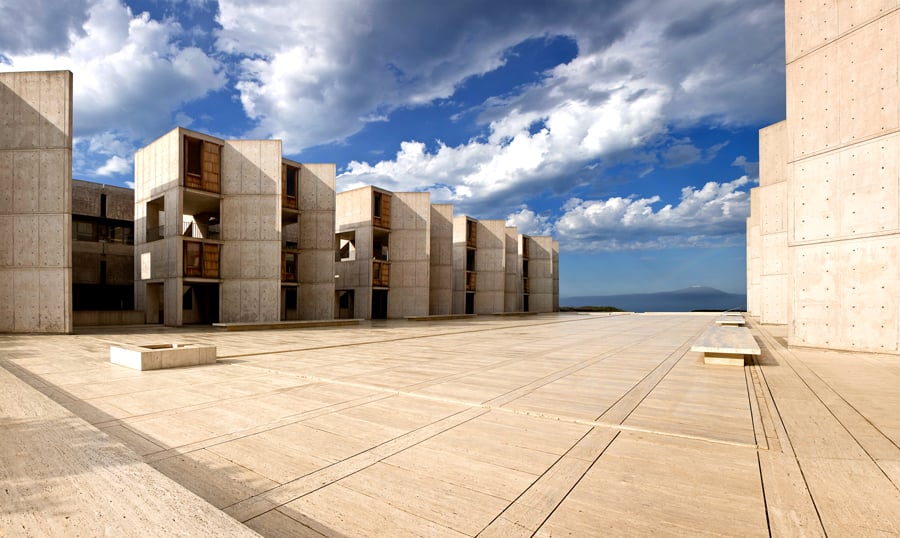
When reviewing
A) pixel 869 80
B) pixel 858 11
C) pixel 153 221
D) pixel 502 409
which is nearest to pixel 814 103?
pixel 869 80

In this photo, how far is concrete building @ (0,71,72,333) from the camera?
20.0 metres

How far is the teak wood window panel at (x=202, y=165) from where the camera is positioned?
26016 millimetres

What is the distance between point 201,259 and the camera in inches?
1032

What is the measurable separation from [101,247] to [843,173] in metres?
45.7

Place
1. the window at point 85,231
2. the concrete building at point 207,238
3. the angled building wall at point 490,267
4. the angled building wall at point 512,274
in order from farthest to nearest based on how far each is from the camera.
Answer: the angled building wall at point 512,274, the angled building wall at point 490,267, the window at point 85,231, the concrete building at point 207,238

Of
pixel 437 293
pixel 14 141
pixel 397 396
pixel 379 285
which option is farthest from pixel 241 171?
pixel 397 396

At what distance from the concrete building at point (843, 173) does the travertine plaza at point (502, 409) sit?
0.17 feet

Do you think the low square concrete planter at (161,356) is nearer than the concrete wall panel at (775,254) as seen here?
Yes

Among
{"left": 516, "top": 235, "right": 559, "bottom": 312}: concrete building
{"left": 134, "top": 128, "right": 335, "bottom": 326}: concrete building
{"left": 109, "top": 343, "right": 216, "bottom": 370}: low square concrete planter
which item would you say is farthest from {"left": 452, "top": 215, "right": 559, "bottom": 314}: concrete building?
{"left": 109, "top": 343, "right": 216, "bottom": 370}: low square concrete planter

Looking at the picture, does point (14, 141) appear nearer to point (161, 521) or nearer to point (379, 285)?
point (379, 285)

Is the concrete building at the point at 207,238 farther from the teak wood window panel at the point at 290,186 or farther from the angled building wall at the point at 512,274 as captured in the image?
the angled building wall at the point at 512,274

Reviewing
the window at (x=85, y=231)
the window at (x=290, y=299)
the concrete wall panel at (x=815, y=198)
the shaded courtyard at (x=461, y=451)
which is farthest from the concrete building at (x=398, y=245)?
the shaded courtyard at (x=461, y=451)

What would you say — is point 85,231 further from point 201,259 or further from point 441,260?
point 441,260

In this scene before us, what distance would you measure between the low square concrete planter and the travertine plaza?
0.75 feet
